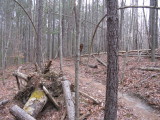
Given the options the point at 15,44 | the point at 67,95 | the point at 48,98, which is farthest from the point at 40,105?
the point at 15,44

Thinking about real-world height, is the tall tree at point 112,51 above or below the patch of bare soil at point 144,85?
above

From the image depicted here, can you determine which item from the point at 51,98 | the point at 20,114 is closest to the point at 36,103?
the point at 51,98

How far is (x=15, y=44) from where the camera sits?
83.9 feet

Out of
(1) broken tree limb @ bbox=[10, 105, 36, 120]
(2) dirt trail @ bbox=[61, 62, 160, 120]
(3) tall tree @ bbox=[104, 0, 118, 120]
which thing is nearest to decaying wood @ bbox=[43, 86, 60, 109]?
(1) broken tree limb @ bbox=[10, 105, 36, 120]

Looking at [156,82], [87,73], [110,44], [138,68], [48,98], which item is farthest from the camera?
[87,73]

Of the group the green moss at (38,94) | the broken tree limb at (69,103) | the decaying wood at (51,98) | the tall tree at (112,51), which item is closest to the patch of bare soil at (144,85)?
the tall tree at (112,51)

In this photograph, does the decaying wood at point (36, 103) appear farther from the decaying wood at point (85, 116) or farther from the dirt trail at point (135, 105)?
the dirt trail at point (135, 105)

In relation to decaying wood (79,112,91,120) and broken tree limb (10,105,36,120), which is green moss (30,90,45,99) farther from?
decaying wood (79,112,91,120)

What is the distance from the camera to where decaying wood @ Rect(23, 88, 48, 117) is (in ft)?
20.2

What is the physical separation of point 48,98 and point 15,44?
2070 cm

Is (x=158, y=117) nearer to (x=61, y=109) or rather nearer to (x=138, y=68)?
(x=61, y=109)

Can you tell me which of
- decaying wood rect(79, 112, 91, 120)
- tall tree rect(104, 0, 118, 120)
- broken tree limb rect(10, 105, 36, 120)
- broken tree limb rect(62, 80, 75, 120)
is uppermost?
tall tree rect(104, 0, 118, 120)

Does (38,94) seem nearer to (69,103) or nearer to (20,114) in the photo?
(20,114)

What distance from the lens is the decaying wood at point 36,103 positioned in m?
6.17
